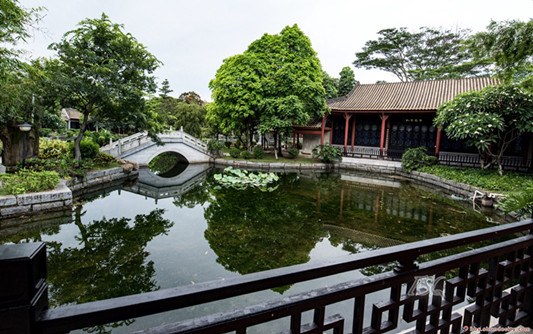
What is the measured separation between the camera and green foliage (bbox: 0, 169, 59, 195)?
7.43 m

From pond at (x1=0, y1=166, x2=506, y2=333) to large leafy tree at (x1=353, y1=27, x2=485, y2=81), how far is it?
1876 cm

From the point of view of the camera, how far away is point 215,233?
6.55 meters

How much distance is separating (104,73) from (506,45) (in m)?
13.4

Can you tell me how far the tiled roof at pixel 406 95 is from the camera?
54.1ft

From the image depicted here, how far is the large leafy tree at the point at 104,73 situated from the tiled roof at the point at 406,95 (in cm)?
1234

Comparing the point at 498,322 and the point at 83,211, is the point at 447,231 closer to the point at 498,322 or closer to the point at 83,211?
the point at 498,322

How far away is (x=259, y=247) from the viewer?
18.9 ft

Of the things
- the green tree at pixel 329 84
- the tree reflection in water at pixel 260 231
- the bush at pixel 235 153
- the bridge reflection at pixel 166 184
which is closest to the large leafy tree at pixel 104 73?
the bridge reflection at pixel 166 184

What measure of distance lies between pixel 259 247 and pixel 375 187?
8304 mm

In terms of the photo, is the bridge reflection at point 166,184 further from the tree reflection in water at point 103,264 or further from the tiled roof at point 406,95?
the tiled roof at point 406,95

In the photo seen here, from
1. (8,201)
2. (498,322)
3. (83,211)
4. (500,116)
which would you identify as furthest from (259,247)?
(500,116)

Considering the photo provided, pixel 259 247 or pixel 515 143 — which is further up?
pixel 515 143

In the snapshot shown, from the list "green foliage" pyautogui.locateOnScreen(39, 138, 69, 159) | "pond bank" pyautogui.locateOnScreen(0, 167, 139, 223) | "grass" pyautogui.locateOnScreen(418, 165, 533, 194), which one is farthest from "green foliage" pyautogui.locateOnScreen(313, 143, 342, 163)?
"green foliage" pyautogui.locateOnScreen(39, 138, 69, 159)

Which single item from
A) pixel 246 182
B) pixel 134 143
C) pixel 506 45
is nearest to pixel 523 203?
pixel 506 45
